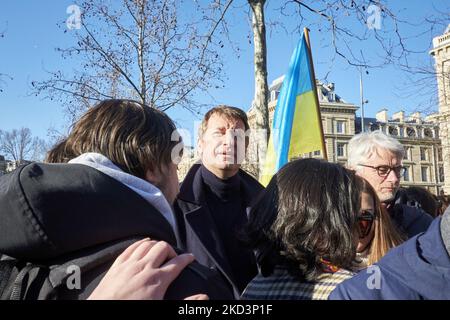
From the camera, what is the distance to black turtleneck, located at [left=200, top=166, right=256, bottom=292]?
2588 mm

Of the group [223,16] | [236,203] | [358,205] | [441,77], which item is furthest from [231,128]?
[441,77]

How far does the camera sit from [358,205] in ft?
5.64

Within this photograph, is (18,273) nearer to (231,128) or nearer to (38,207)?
(38,207)

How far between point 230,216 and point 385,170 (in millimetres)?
1179

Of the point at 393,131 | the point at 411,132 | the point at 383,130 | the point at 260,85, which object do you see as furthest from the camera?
the point at 393,131

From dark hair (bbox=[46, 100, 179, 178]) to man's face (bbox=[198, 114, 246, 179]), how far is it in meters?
1.49

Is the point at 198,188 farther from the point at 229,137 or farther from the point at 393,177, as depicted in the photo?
the point at 393,177

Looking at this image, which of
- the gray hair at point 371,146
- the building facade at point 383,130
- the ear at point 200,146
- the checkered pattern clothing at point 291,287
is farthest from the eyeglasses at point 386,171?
the building facade at point 383,130

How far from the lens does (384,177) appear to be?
313 cm

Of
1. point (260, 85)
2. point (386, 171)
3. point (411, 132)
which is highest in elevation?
point (411, 132)

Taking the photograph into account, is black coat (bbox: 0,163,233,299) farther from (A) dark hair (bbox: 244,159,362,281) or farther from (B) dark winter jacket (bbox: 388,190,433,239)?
(B) dark winter jacket (bbox: 388,190,433,239)

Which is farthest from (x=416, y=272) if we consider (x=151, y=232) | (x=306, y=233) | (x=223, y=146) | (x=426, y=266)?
(x=223, y=146)

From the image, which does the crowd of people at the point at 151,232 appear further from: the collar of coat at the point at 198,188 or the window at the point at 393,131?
the window at the point at 393,131
